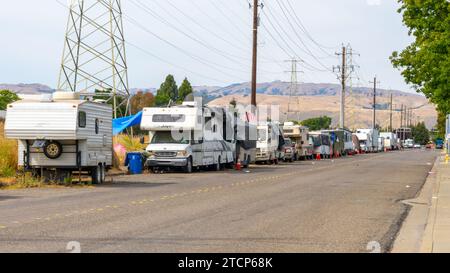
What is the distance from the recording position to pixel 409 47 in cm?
4878

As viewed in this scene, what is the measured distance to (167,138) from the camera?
125 feet

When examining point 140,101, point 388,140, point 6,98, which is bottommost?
point 388,140

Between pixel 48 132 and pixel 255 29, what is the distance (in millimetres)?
30755

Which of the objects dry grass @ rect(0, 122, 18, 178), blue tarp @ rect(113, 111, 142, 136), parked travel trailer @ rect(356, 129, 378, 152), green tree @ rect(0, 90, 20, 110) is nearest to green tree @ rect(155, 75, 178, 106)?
green tree @ rect(0, 90, 20, 110)

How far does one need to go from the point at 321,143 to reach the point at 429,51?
33.3 meters

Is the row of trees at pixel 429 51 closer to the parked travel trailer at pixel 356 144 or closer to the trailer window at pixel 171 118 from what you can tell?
the trailer window at pixel 171 118

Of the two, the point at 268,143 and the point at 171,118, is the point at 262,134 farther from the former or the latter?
the point at 171,118

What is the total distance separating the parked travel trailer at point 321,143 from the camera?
72.6 meters

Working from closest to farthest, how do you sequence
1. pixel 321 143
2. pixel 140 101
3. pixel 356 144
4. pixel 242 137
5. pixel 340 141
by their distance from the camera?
pixel 242 137 < pixel 321 143 < pixel 340 141 < pixel 356 144 < pixel 140 101

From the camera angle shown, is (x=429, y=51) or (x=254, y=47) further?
(x=254, y=47)

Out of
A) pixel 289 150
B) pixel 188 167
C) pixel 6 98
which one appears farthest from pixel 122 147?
pixel 6 98

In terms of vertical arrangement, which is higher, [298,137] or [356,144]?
[298,137]

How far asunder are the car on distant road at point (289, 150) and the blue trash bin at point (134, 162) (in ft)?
76.9
